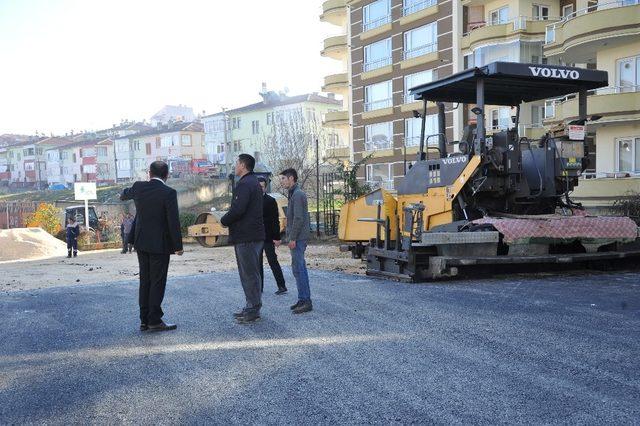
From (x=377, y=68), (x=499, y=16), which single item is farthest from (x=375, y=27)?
(x=499, y=16)

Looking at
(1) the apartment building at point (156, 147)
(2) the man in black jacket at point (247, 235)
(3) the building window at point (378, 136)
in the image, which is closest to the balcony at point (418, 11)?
(3) the building window at point (378, 136)

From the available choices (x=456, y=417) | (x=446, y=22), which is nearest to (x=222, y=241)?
(x=446, y=22)

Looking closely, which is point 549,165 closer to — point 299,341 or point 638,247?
point 638,247

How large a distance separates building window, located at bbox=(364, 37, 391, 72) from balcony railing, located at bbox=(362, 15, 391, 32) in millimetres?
1061

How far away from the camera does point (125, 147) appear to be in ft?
302

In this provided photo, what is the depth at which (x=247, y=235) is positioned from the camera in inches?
273

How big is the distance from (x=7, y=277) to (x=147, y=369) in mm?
11920

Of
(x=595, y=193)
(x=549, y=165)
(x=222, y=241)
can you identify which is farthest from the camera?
(x=222, y=241)

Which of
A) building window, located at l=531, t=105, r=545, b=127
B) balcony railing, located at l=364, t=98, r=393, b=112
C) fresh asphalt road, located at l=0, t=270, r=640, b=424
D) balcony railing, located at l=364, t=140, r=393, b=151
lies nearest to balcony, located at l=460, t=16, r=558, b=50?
building window, located at l=531, t=105, r=545, b=127

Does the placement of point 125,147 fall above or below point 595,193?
above

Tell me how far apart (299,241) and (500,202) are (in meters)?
4.07

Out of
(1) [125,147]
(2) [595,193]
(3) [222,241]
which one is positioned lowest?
(3) [222,241]

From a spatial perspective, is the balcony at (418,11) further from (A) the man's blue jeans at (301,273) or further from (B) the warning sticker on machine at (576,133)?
(A) the man's blue jeans at (301,273)

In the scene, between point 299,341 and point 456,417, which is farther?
point 299,341
